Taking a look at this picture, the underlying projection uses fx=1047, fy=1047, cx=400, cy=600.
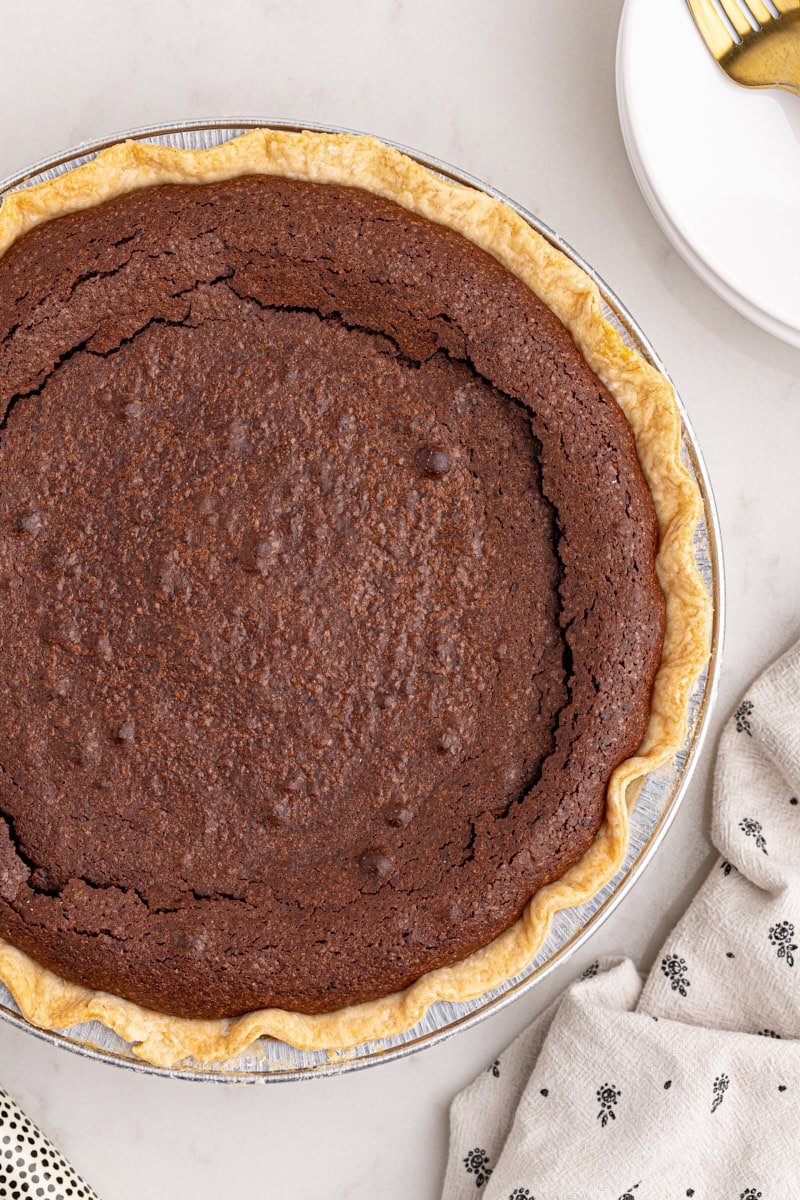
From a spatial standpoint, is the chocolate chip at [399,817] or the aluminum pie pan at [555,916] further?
the aluminum pie pan at [555,916]

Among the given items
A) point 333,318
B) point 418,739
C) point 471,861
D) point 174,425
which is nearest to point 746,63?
point 333,318

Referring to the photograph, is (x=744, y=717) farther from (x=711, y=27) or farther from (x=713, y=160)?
(x=711, y=27)

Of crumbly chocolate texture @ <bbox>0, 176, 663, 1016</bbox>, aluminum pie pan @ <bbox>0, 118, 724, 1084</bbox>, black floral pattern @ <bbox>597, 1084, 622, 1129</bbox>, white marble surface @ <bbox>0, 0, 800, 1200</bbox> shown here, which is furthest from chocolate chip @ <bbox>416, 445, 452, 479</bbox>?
black floral pattern @ <bbox>597, 1084, 622, 1129</bbox>

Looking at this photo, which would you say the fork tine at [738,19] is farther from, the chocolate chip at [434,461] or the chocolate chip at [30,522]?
the chocolate chip at [30,522]

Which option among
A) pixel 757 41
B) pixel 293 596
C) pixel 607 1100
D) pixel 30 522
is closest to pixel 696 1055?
pixel 607 1100

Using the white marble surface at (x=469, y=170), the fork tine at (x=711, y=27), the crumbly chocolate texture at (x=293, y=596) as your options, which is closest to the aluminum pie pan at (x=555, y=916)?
the crumbly chocolate texture at (x=293, y=596)

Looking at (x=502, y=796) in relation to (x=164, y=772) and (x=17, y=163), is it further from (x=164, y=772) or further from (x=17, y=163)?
(x=17, y=163)
